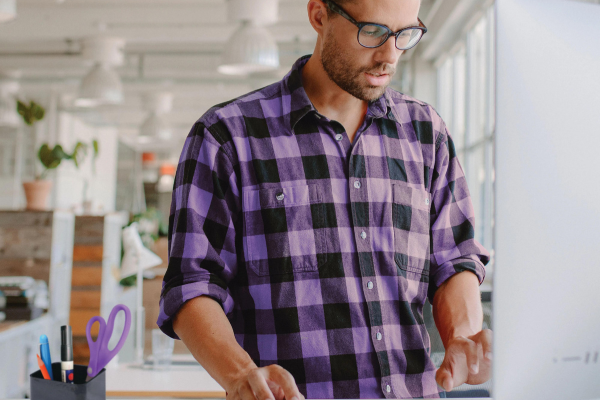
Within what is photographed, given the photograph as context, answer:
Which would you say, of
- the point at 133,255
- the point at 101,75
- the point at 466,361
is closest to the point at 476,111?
the point at 101,75

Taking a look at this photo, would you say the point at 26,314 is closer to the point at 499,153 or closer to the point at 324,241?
the point at 324,241

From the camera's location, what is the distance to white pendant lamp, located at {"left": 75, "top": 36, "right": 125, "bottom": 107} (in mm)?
4723

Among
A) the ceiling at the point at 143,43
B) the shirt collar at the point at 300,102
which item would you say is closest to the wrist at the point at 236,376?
the shirt collar at the point at 300,102

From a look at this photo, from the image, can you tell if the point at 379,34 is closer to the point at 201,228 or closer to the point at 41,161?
the point at 201,228

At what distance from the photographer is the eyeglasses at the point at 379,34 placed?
1005mm

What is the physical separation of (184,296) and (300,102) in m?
0.42

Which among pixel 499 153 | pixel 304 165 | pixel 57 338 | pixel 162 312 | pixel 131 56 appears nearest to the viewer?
pixel 499 153

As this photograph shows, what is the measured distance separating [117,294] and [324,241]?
14.8ft

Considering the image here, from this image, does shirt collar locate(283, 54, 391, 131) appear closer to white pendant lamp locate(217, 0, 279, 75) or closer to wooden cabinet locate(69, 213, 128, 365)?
white pendant lamp locate(217, 0, 279, 75)

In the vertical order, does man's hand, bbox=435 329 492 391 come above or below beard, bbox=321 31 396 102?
below

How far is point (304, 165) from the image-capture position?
104 cm

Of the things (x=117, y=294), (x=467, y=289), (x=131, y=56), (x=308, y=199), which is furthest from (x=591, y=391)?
(x=131, y=56)

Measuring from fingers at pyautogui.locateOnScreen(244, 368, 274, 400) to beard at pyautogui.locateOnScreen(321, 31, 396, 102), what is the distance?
0.56 metres

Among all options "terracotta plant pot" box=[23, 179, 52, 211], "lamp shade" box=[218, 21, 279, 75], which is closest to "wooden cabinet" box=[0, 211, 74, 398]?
"terracotta plant pot" box=[23, 179, 52, 211]
